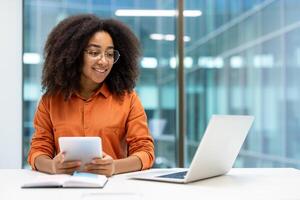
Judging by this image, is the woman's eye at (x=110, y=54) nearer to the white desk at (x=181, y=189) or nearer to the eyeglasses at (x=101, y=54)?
the eyeglasses at (x=101, y=54)

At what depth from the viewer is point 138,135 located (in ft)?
5.93

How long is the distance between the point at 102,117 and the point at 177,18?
1.58 meters

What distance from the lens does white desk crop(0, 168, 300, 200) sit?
3.69ft

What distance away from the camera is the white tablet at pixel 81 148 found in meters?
1.35

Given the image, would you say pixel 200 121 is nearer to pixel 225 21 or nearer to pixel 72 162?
pixel 225 21

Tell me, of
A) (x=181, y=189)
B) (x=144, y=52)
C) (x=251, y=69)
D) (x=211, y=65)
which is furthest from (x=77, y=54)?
(x=251, y=69)

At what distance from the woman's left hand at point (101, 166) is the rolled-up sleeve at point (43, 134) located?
37 centimetres

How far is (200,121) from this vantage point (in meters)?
3.60

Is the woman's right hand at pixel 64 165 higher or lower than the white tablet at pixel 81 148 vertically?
lower

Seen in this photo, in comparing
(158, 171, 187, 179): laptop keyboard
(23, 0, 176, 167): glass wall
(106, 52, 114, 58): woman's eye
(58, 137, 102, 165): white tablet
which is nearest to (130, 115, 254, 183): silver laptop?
(158, 171, 187, 179): laptop keyboard

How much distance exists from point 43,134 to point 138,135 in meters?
0.40

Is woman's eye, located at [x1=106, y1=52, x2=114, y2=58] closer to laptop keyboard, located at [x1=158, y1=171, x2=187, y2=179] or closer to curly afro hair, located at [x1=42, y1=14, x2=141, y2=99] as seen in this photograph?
curly afro hair, located at [x1=42, y1=14, x2=141, y2=99]

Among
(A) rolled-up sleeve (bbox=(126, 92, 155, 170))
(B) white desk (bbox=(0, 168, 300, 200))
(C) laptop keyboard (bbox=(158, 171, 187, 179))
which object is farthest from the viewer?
(A) rolled-up sleeve (bbox=(126, 92, 155, 170))

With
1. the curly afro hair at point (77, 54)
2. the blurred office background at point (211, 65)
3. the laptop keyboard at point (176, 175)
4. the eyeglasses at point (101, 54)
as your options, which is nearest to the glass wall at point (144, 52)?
the blurred office background at point (211, 65)
